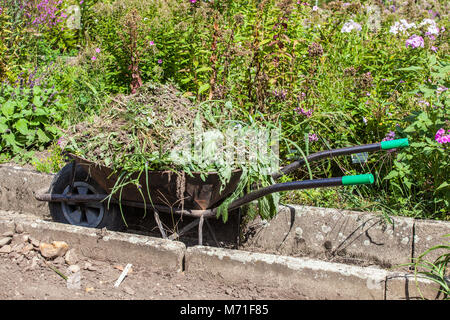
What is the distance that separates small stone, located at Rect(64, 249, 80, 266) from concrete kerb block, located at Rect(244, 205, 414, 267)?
1060 millimetres

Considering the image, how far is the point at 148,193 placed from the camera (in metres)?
2.82

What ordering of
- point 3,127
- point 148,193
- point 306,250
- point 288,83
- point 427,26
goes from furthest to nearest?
point 3,127
point 427,26
point 288,83
point 306,250
point 148,193

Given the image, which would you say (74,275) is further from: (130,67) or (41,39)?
(41,39)

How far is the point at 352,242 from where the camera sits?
122 inches

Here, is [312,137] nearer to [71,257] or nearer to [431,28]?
[431,28]

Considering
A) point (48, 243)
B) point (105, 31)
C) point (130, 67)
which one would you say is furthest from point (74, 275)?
point (105, 31)

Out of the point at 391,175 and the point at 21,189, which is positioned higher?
the point at 391,175

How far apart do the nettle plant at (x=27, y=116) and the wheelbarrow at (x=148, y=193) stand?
43.7 inches

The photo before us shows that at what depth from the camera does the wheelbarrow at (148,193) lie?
2.77 meters

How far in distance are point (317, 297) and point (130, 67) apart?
243 centimetres

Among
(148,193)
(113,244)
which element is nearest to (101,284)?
(113,244)

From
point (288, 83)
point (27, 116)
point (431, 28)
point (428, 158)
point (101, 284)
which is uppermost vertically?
point (431, 28)

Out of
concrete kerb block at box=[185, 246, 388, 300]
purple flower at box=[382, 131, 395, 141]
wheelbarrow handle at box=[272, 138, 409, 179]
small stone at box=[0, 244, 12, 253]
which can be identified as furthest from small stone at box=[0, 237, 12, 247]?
purple flower at box=[382, 131, 395, 141]

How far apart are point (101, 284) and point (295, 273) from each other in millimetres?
1020
